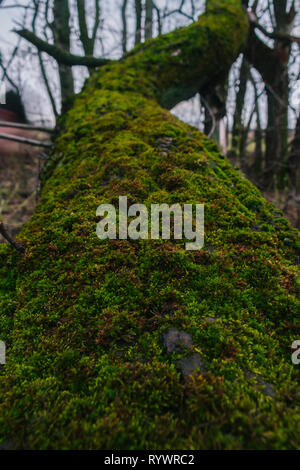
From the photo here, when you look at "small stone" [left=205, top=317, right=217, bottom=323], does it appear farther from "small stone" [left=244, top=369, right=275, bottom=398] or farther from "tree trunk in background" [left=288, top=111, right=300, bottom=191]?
"tree trunk in background" [left=288, top=111, right=300, bottom=191]

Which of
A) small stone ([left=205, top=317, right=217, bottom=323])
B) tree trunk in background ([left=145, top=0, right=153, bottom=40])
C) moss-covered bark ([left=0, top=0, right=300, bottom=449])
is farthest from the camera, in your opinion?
tree trunk in background ([left=145, top=0, right=153, bottom=40])

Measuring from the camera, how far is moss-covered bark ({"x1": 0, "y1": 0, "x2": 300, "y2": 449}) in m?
1.08

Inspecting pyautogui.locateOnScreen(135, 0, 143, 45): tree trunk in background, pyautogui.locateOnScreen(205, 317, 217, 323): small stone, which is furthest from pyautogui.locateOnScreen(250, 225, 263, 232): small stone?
pyautogui.locateOnScreen(135, 0, 143, 45): tree trunk in background

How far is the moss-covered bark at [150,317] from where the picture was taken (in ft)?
3.56

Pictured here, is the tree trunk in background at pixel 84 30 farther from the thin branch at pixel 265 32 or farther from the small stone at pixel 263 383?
the small stone at pixel 263 383

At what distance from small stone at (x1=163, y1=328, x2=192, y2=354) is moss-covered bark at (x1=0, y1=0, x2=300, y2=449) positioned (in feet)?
0.04

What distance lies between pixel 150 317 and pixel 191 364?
392 mm

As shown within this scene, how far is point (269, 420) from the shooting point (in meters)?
1.04

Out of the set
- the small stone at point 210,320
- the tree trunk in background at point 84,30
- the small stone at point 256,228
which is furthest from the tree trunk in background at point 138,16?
the small stone at point 210,320

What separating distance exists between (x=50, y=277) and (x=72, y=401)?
93 centimetres

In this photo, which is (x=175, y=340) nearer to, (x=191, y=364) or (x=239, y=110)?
(x=191, y=364)

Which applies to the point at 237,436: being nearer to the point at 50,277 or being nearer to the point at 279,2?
the point at 50,277

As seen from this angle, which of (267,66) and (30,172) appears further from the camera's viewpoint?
(30,172)

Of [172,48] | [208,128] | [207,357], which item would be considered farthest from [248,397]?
[208,128]
